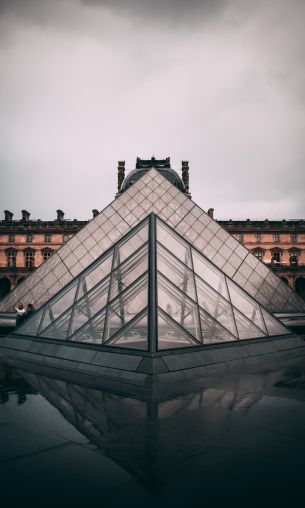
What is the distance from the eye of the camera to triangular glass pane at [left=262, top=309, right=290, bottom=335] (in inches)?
357

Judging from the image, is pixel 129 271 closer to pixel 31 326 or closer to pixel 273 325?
pixel 31 326

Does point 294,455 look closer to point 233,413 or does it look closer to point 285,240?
point 233,413

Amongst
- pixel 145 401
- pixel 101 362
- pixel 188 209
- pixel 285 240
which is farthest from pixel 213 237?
pixel 285 240

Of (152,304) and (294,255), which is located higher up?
(294,255)

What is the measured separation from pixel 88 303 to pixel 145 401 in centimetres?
407

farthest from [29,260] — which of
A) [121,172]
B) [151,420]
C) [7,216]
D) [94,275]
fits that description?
[151,420]

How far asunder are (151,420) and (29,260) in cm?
4647

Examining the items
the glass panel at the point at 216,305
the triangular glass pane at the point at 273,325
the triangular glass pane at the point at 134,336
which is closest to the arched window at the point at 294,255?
the triangular glass pane at the point at 273,325

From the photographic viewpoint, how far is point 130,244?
8.46 m

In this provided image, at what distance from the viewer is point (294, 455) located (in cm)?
274

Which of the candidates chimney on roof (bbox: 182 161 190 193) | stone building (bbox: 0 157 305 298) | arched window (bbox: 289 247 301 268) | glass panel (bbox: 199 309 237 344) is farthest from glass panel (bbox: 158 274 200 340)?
chimney on roof (bbox: 182 161 190 193)

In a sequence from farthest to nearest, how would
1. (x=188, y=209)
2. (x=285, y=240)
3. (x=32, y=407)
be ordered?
(x=285, y=240) → (x=188, y=209) → (x=32, y=407)

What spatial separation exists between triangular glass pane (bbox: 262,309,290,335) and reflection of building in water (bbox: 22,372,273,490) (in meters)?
3.96

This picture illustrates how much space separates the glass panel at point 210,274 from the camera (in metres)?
8.48
